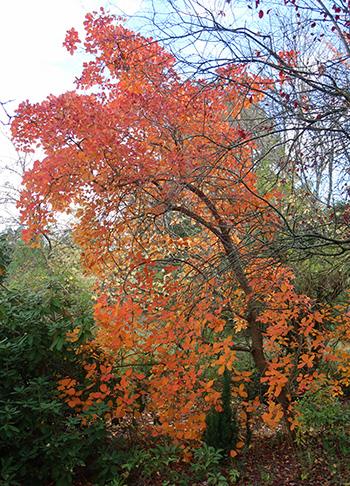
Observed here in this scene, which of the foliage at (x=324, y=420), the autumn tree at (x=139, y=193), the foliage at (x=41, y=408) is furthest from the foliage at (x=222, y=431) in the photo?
the foliage at (x=41, y=408)

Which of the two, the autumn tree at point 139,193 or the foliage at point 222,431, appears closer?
the autumn tree at point 139,193

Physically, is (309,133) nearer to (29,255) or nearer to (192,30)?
(192,30)

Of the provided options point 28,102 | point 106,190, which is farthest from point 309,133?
point 28,102

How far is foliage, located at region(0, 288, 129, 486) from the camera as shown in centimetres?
293

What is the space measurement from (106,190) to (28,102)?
1102 millimetres

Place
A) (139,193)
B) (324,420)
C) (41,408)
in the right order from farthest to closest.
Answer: (324,420) < (139,193) < (41,408)

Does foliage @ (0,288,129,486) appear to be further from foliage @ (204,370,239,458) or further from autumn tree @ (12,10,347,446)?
foliage @ (204,370,239,458)

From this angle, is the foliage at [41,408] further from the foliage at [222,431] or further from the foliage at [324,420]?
the foliage at [324,420]

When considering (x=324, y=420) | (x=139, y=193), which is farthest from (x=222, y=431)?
(x=139, y=193)

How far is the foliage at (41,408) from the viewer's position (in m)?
2.93

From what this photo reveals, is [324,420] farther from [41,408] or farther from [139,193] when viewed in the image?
[139,193]

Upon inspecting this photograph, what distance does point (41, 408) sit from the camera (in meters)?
2.85

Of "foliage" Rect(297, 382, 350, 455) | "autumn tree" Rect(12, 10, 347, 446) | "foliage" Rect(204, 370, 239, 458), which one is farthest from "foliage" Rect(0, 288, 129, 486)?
"foliage" Rect(297, 382, 350, 455)

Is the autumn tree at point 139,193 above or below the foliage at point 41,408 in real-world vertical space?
above
